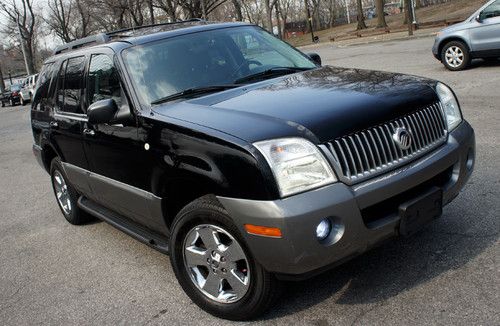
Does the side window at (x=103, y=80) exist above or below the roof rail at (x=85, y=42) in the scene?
below

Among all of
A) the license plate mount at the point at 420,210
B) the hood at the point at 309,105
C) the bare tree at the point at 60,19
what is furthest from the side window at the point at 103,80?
the bare tree at the point at 60,19

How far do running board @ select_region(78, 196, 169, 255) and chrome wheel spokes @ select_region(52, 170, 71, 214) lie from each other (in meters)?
0.47

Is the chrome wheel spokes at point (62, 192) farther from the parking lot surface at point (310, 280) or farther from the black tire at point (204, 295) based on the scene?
the black tire at point (204, 295)

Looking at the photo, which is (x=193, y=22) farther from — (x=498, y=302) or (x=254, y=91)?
(x=498, y=302)

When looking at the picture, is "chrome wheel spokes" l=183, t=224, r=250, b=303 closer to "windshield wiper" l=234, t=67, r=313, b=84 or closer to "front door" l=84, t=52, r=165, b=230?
"front door" l=84, t=52, r=165, b=230

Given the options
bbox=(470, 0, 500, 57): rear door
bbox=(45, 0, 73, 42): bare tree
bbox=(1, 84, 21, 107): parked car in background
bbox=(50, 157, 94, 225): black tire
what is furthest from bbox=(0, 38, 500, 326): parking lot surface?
bbox=(45, 0, 73, 42): bare tree

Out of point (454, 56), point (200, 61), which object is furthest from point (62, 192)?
point (454, 56)

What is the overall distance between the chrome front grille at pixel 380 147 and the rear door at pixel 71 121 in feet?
8.40

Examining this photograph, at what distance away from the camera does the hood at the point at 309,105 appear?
10.1 feet

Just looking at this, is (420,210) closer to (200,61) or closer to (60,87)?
(200,61)

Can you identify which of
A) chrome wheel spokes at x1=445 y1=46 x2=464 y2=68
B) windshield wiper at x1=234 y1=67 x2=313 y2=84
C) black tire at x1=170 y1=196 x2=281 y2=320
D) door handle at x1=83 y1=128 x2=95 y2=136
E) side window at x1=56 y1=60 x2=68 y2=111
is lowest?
black tire at x1=170 y1=196 x2=281 y2=320

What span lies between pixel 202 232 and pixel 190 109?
833 millimetres

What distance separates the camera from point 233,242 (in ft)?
10.5

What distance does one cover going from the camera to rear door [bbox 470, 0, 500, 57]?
1173 centimetres
